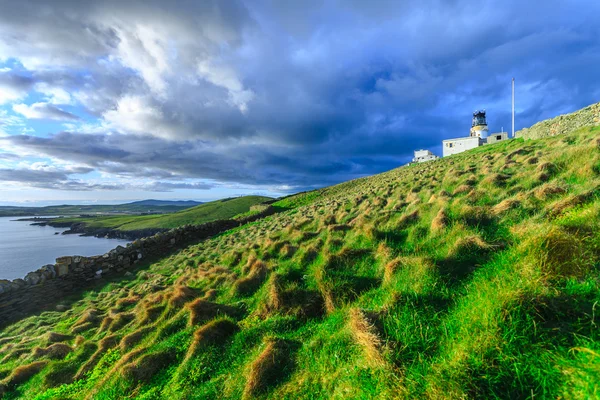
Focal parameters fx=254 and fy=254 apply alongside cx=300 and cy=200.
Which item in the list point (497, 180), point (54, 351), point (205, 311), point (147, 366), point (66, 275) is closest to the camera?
point (147, 366)

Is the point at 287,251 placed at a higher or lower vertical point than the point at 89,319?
higher

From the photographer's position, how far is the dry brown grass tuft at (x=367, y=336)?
366 centimetres

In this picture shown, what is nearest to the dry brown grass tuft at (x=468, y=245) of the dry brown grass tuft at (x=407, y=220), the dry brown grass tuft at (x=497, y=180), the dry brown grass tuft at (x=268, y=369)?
the dry brown grass tuft at (x=407, y=220)

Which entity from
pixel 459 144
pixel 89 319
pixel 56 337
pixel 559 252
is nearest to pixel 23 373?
pixel 56 337

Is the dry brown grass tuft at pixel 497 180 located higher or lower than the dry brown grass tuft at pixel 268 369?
higher

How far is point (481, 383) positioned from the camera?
2852 mm

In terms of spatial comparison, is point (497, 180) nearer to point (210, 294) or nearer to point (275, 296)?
point (275, 296)

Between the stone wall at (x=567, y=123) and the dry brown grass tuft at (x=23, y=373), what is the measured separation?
37525 millimetres

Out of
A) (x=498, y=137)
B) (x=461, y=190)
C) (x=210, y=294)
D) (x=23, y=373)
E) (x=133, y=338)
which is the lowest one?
(x=23, y=373)

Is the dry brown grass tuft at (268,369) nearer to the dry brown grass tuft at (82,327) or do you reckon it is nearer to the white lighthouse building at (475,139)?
the dry brown grass tuft at (82,327)

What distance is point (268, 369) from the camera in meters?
4.38

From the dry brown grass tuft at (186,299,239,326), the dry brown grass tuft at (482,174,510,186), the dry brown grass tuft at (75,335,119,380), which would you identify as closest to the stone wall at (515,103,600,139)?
the dry brown grass tuft at (482,174,510,186)

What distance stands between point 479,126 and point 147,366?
99388 millimetres

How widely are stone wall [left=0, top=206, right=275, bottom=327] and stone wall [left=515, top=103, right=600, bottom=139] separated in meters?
39.5
